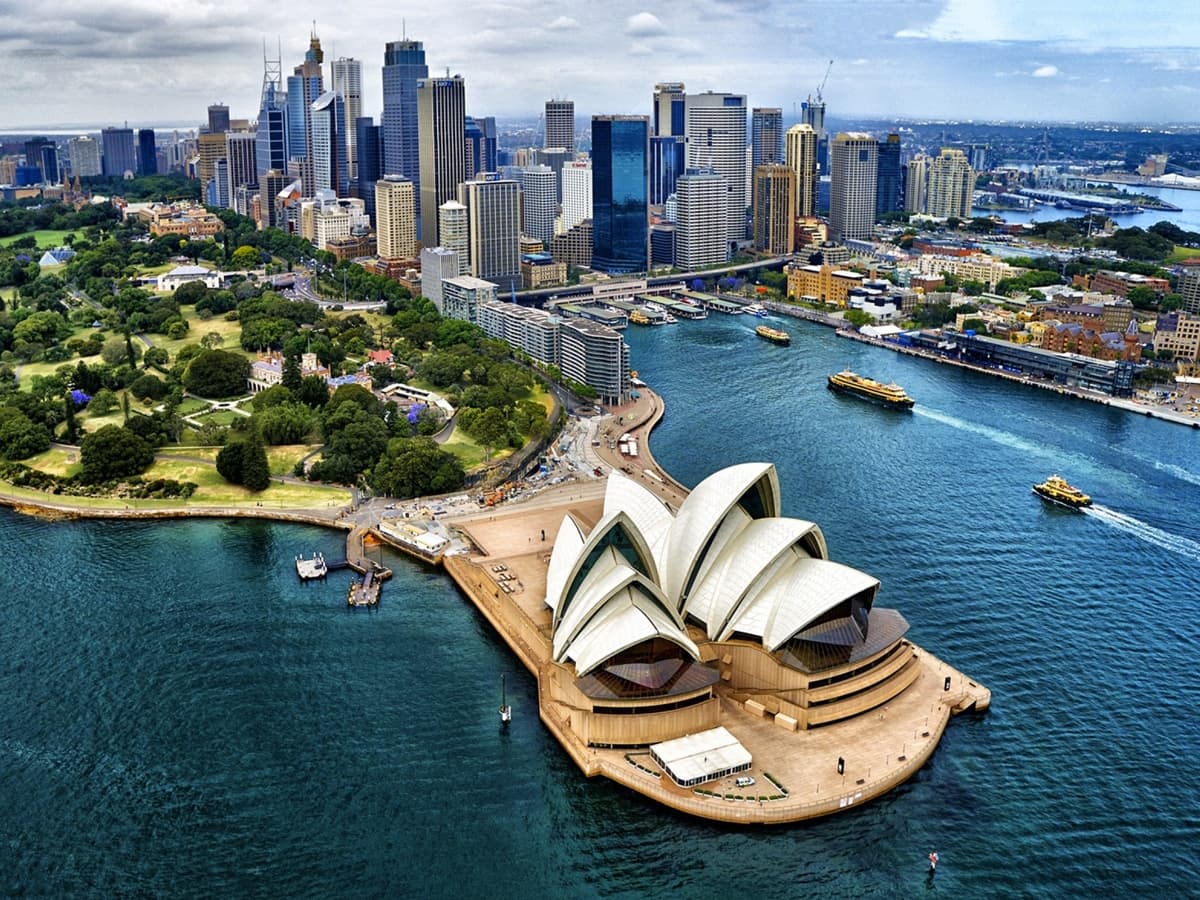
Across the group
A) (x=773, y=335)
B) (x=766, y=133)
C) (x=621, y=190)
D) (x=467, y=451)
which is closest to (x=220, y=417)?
(x=467, y=451)

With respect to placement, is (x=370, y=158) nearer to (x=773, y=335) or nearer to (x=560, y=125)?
(x=560, y=125)

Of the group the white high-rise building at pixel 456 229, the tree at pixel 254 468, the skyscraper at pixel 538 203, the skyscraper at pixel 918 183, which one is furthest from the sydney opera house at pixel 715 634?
the skyscraper at pixel 918 183

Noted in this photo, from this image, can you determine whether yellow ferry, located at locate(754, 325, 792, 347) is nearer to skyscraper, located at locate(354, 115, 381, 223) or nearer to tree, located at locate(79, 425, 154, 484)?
tree, located at locate(79, 425, 154, 484)

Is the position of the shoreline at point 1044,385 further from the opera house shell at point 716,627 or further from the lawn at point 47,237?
the lawn at point 47,237

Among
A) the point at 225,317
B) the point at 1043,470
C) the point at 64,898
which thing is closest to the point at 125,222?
the point at 225,317

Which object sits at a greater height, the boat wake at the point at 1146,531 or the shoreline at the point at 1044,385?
the shoreline at the point at 1044,385

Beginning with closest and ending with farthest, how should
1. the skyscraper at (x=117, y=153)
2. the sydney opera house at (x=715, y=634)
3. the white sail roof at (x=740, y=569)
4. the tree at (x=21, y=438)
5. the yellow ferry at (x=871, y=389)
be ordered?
the sydney opera house at (x=715, y=634) < the white sail roof at (x=740, y=569) < the tree at (x=21, y=438) < the yellow ferry at (x=871, y=389) < the skyscraper at (x=117, y=153)
